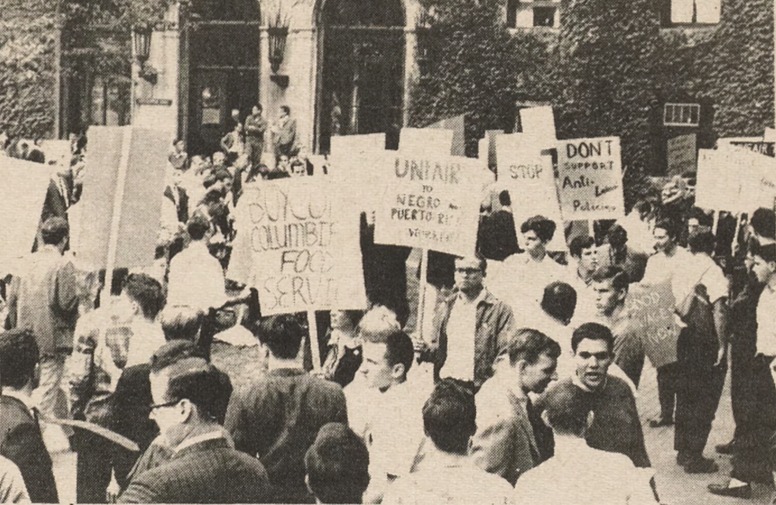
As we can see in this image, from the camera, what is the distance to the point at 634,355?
536cm

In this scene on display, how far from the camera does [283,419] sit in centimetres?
396

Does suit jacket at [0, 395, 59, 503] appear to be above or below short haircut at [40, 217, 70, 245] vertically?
below

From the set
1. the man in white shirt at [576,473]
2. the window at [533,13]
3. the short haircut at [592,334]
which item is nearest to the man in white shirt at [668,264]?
the short haircut at [592,334]

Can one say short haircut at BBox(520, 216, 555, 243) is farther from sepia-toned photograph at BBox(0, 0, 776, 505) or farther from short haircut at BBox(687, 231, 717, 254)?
short haircut at BBox(687, 231, 717, 254)

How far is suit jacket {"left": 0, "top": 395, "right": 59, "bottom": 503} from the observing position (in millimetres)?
3730

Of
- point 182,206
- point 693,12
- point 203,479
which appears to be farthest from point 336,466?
point 182,206

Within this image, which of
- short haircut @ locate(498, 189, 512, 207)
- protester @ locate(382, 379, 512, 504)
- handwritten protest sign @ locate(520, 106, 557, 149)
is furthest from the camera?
short haircut @ locate(498, 189, 512, 207)

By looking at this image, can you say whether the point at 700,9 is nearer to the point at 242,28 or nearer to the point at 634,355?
the point at 634,355

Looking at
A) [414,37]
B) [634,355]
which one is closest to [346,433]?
[634,355]

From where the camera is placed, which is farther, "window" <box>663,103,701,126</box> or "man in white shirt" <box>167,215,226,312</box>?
"window" <box>663,103,701,126</box>

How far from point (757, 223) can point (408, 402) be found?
244 centimetres

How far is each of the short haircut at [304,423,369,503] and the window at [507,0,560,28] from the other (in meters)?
5.94

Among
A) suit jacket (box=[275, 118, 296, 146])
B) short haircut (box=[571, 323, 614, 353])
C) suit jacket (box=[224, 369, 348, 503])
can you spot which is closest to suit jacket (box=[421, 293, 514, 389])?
short haircut (box=[571, 323, 614, 353])

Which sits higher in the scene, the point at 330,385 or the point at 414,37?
the point at 414,37
